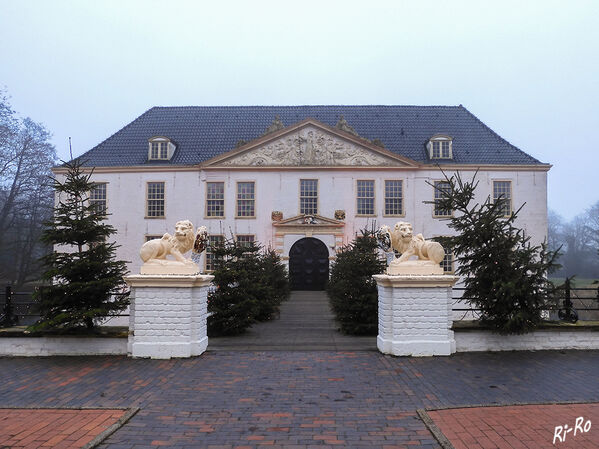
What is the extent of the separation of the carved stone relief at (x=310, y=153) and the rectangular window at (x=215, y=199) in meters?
→ 1.49

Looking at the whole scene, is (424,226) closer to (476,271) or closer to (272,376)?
(476,271)

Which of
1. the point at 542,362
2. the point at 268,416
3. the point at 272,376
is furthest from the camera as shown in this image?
the point at 542,362

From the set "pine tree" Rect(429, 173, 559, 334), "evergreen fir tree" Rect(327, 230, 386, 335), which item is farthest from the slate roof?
"pine tree" Rect(429, 173, 559, 334)

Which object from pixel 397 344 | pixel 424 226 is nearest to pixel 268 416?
pixel 397 344

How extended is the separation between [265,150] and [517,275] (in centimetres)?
2009

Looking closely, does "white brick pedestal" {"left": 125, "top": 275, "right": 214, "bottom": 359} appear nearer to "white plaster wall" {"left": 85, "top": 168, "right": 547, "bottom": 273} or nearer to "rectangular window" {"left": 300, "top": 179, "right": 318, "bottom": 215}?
"white plaster wall" {"left": 85, "top": 168, "right": 547, "bottom": 273}

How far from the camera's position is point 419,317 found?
8047 mm

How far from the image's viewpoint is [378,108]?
102 ft

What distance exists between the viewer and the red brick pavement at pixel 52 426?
14.3 feet

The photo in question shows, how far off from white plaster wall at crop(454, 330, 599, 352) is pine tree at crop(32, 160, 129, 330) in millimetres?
6695

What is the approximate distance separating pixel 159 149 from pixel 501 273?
23696 millimetres

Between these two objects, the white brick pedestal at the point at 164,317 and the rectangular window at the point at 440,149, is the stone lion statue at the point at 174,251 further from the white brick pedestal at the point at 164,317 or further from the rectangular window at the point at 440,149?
the rectangular window at the point at 440,149

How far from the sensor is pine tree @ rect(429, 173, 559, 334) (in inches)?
319

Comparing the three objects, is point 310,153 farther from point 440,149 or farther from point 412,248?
point 412,248
